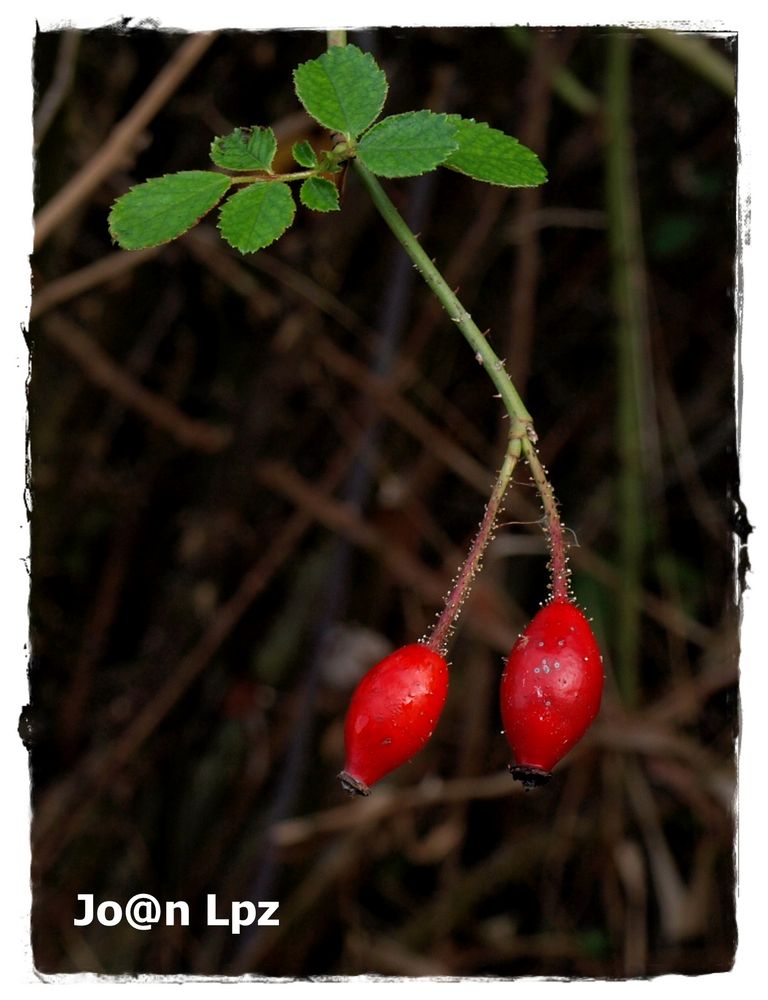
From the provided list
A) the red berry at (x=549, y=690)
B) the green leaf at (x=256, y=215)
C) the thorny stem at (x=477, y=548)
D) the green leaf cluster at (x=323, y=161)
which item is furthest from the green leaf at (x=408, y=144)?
the red berry at (x=549, y=690)

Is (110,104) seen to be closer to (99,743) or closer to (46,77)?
(46,77)

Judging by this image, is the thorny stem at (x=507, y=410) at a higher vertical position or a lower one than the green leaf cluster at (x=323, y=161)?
lower

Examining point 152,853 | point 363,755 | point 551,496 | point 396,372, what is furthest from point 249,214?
point 152,853

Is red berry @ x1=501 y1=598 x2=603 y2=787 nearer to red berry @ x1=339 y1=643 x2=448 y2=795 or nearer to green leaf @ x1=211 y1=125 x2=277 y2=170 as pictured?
red berry @ x1=339 y1=643 x2=448 y2=795

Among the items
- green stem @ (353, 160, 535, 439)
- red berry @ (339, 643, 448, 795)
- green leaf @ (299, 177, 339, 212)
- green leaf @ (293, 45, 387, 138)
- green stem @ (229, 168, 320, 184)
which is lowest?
red berry @ (339, 643, 448, 795)

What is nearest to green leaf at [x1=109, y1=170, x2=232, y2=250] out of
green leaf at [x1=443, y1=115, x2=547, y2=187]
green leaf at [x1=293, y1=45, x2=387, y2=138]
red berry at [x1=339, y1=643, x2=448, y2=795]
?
green leaf at [x1=293, y1=45, x2=387, y2=138]

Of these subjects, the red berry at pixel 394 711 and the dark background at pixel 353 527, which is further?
the dark background at pixel 353 527

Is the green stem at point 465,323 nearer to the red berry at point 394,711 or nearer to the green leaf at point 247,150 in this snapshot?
the green leaf at point 247,150
